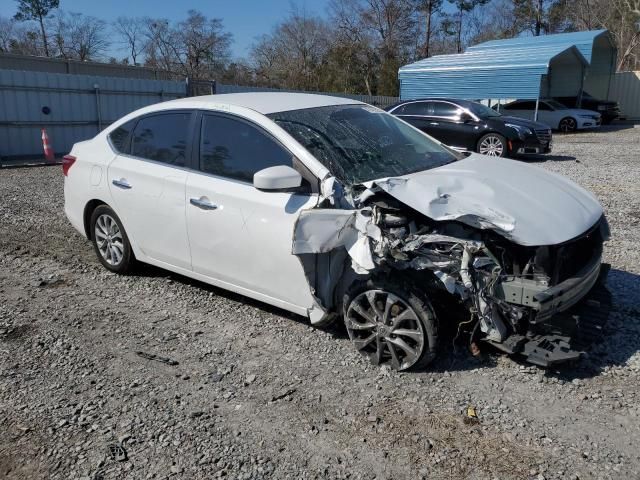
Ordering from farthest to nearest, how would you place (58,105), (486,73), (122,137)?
(486,73), (58,105), (122,137)

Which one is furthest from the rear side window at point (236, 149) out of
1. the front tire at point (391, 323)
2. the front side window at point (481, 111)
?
the front side window at point (481, 111)

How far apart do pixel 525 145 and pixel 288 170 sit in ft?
36.4

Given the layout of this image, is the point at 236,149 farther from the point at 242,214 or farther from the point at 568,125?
the point at 568,125

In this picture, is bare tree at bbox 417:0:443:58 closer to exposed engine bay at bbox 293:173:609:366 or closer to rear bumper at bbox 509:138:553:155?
rear bumper at bbox 509:138:553:155

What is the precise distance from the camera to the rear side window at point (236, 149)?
387cm

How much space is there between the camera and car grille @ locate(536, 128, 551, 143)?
1341 cm

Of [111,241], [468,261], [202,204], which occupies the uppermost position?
[202,204]

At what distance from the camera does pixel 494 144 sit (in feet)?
43.0

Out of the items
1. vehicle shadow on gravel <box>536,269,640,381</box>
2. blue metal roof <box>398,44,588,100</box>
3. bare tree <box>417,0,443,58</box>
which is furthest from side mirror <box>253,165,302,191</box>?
bare tree <box>417,0,443,58</box>

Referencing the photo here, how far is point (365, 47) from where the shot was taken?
43.8m

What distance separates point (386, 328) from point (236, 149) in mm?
1732

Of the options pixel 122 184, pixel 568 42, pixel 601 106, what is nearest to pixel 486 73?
pixel 568 42

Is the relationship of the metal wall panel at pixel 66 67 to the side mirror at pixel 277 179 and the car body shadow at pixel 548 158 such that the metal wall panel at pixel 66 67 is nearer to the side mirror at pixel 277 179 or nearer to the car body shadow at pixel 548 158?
the car body shadow at pixel 548 158

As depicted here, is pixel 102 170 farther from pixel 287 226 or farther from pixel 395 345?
pixel 395 345
